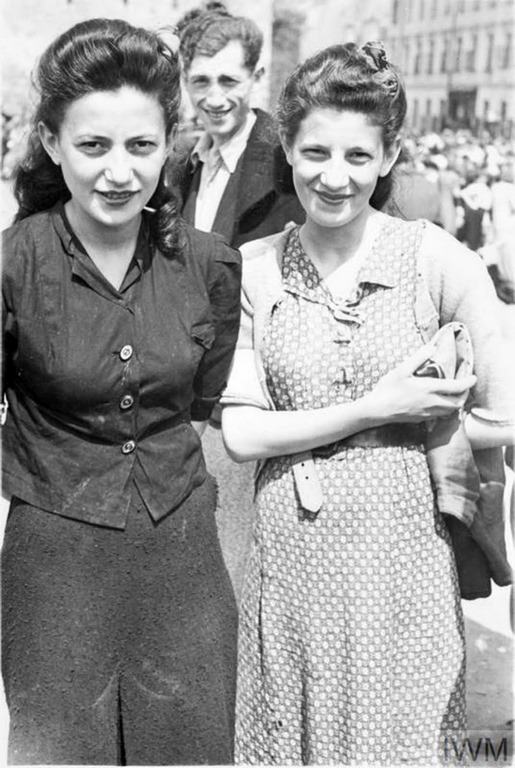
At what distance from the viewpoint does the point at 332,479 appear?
234 centimetres

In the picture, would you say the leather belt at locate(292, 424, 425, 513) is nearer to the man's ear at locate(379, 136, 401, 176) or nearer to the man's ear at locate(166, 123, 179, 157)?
the man's ear at locate(379, 136, 401, 176)

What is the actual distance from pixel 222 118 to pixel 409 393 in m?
1.95

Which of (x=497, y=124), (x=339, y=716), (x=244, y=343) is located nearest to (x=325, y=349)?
(x=244, y=343)

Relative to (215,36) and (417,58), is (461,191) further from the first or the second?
(417,58)

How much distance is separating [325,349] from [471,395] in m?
0.35

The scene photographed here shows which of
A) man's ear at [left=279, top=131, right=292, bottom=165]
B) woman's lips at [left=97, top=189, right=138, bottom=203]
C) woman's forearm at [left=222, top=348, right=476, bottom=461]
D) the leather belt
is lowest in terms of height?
the leather belt

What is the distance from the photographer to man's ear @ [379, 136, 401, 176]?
91.7 inches

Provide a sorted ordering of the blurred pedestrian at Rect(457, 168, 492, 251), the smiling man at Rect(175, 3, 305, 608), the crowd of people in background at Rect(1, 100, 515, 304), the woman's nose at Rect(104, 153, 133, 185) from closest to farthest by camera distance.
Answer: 1. the woman's nose at Rect(104, 153, 133, 185)
2. the crowd of people in background at Rect(1, 100, 515, 304)
3. the smiling man at Rect(175, 3, 305, 608)
4. the blurred pedestrian at Rect(457, 168, 492, 251)

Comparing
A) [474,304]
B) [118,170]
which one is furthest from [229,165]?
[118,170]

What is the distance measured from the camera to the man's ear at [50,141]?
6.92 feet

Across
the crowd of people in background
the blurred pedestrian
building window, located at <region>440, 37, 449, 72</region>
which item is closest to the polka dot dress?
the crowd of people in background

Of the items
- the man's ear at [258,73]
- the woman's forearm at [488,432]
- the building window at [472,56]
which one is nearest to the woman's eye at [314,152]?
the woman's forearm at [488,432]

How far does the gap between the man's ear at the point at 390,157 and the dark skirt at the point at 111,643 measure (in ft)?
2.63

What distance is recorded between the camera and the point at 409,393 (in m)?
2.25
